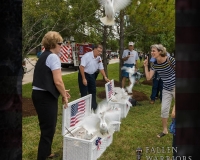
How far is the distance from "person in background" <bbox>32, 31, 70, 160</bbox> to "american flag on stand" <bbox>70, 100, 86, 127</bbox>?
0.43m

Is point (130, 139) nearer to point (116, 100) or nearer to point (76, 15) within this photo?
point (116, 100)

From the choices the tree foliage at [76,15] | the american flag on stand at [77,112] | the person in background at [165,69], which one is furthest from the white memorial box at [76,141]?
the tree foliage at [76,15]

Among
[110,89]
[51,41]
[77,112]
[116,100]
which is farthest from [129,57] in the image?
[51,41]

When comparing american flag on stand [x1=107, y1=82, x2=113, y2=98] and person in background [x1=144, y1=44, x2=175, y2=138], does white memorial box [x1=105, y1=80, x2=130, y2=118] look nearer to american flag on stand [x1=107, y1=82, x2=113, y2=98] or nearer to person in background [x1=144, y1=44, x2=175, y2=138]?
american flag on stand [x1=107, y1=82, x2=113, y2=98]

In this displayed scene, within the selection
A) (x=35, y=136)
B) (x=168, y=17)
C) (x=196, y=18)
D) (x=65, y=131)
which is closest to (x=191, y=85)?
(x=196, y=18)

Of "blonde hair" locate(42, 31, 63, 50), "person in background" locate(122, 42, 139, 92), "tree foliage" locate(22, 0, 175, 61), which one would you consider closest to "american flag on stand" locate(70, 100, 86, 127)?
"blonde hair" locate(42, 31, 63, 50)

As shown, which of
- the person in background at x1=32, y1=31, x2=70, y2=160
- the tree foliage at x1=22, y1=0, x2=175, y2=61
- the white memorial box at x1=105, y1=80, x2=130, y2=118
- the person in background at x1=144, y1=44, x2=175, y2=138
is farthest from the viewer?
the tree foliage at x1=22, y1=0, x2=175, y2=61

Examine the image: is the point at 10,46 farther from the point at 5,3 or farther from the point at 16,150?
the point at 16,150

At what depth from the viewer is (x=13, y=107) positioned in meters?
0.79

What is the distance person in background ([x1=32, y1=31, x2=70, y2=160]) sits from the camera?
107 inches

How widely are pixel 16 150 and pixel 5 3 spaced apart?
1.52 ft

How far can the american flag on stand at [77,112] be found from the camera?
3.31 meters

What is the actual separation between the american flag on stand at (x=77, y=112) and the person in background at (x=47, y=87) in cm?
43

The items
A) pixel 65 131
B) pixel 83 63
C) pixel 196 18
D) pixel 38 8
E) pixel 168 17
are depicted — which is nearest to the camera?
pixel 196 18
